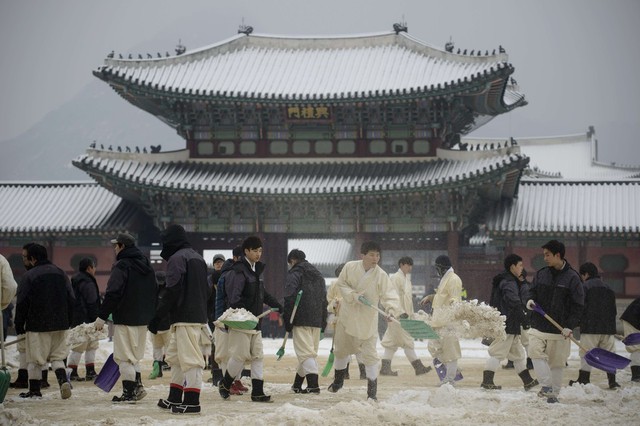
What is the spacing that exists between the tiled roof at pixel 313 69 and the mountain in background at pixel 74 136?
3379 inches

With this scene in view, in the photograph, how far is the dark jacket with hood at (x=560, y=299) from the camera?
11.4 meters

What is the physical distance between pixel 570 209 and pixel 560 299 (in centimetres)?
1606

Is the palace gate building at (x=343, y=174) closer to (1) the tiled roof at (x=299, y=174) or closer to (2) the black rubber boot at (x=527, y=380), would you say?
(1) the tiled roof at (x=299, y=174)

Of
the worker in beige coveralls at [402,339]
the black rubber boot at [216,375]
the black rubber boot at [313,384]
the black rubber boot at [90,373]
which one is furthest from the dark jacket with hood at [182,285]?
the worker in beige coveralls at [402,339]

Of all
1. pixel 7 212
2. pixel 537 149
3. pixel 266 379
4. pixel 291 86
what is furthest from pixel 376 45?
pixel 537 149

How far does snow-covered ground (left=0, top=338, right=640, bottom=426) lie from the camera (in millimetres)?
9578

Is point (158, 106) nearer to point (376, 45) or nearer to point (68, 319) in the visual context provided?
point (376, 45)

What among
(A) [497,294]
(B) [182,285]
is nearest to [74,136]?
(A) [497,294]

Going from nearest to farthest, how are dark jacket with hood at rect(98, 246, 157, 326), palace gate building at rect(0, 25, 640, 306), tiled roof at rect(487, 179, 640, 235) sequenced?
dark jacket with hood at rect(98, 246, 157, 326) < tiled roof at rect(487, 179, 640, 235) < palace gate building at rect(0, 25, 640, 306)

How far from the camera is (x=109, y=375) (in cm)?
1146

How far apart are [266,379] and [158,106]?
599 inches

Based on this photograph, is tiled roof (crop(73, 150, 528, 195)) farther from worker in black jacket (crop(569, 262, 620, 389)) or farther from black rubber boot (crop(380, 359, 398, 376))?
worker in black jacket (crop(569, 262, 620, 389))

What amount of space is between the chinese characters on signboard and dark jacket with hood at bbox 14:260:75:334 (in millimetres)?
16341

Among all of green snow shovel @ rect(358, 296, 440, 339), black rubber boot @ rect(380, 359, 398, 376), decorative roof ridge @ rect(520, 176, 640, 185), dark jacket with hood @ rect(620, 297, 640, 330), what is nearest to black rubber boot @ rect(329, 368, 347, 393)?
green snow shovel @ rect(358, 296, 440, 339)
